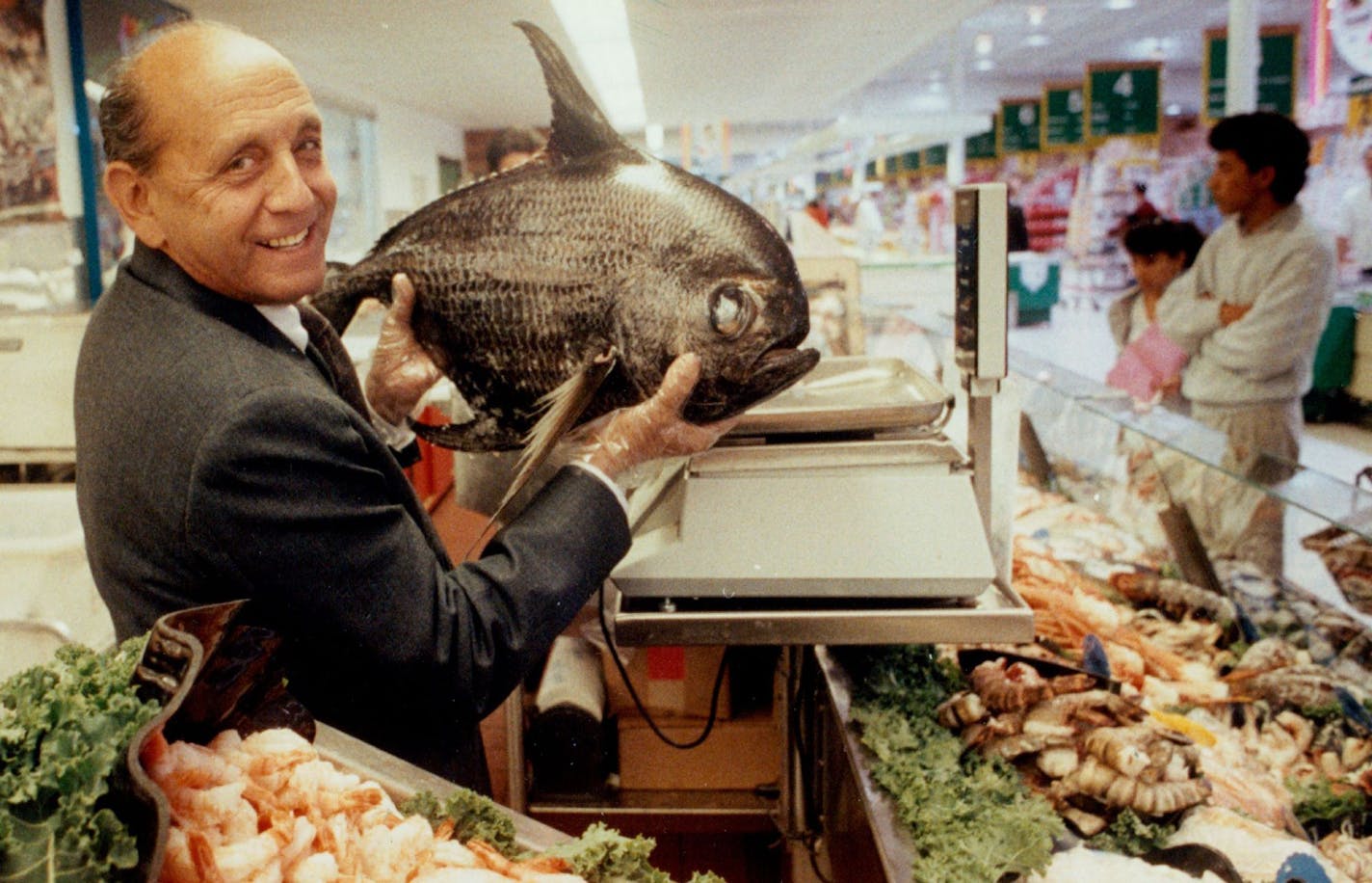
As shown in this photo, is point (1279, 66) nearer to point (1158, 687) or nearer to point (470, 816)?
point (1158, 687)

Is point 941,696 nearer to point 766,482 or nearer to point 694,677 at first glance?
point 766,482

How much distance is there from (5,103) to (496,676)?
11.4ft

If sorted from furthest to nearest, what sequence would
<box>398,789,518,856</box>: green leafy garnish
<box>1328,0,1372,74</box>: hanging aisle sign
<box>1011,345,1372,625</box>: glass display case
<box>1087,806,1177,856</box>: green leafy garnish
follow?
1. <box>1328,0,1372,74</box>: hanging aisle sign
2. <box>1011,345,1372,625</box>: glass display case
3. <box>1087,806,1177,856</box>: green leafy garnish
4. <box>398,789,518,856</box>: green leafy garnish

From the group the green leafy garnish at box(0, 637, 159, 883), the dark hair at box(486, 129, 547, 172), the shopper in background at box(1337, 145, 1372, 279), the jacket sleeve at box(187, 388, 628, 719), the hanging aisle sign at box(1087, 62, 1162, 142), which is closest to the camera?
the green leafy garnish at box(0, 637, 159, 883)

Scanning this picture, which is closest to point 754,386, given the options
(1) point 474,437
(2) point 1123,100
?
(1) point 474,437

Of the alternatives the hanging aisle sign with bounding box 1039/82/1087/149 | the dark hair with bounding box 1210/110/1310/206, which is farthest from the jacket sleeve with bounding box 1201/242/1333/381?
the hanging aisle sign with bounding box 1039/82/1087/149

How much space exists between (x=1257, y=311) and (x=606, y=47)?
342cm

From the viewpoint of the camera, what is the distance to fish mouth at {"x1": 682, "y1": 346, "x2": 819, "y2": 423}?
4.61 ft

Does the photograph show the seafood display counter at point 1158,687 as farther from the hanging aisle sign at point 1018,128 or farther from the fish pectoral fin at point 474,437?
the hanging aisle sign at point 1018,128

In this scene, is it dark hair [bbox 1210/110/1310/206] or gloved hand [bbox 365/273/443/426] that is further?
dark hair [bbox 1210/110/1310/206]

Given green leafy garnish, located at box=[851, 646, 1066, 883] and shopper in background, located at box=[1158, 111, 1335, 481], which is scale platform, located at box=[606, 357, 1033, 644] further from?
shopper in background, located at box=[1158, 111, 1335, 481]

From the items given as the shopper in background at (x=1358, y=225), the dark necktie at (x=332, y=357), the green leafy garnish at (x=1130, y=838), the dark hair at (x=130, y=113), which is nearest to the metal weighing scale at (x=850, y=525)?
the green leafy garnish at (x=1130, y=838)

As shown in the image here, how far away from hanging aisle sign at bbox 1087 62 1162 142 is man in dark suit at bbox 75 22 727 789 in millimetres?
12417

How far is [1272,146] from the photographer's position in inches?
174
